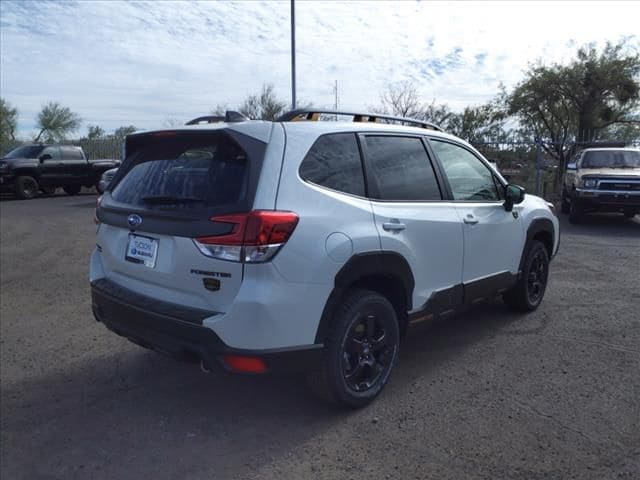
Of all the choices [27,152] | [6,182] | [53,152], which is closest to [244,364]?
[6,182]

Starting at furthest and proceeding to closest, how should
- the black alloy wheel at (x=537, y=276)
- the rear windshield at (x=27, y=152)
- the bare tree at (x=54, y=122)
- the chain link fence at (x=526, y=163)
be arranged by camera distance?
the bare tree at (x=54, y=122) → the rear windshield at (x=27, y=152) → the chain link fence at (x=526, y=163) → the black alloy wheel at (x=537, y=276)

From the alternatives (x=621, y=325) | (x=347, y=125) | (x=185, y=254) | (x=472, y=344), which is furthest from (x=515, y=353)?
(x=185, y=254)

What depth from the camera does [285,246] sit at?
2816mm

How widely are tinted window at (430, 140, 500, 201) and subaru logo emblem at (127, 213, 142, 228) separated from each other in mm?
2243

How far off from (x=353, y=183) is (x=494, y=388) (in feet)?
5.82

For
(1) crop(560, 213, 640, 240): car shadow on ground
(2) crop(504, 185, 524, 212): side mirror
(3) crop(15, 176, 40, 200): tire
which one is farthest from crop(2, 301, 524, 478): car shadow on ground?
(3) crop(15, 176, 40, 200): tire

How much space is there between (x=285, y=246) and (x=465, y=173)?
86.3 inches

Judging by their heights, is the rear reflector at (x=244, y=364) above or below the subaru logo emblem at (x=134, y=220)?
below

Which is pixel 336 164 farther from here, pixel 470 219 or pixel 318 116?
pixel 470 219

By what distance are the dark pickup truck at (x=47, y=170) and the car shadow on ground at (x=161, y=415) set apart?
51.9ft

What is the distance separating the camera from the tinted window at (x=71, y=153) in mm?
19062

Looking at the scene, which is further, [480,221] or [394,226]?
[480,221]

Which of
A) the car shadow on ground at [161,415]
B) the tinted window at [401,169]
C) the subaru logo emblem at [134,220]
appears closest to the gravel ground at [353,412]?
the car shadow on ground at [161,415]

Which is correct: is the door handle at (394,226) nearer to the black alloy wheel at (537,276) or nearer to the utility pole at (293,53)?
the black alloy wheel at (537,276)
